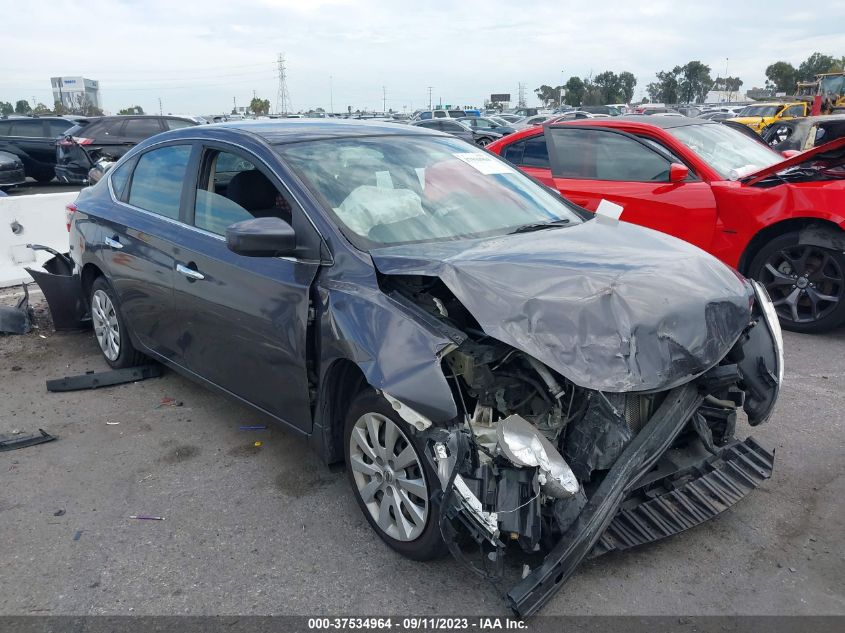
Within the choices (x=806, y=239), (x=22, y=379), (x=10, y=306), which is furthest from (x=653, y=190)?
(x=10, y=306)

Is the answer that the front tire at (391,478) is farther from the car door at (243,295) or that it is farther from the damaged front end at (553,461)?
the car door at (243,295)

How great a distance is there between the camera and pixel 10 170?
1489 centimetres

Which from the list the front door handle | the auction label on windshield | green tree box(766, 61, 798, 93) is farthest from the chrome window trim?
green tree box(766, 61, 798, 93)

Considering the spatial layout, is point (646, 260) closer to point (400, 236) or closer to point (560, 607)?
point (400, 236)

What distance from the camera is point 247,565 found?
2928 mm

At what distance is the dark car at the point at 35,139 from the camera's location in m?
16.7

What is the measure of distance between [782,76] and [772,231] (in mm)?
90849

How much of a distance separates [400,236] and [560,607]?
1702 millimetres

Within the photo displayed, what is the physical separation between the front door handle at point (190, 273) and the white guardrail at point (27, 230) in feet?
13.6

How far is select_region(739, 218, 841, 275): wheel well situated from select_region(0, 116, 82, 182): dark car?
15.6 meters

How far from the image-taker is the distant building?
328 ft

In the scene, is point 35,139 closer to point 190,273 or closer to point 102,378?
point 102,378

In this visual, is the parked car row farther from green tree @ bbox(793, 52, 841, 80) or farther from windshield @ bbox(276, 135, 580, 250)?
green tree @ bbox(793, 52, 841, 80)

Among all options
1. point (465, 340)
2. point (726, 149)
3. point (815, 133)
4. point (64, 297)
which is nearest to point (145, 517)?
point (465, 340)
